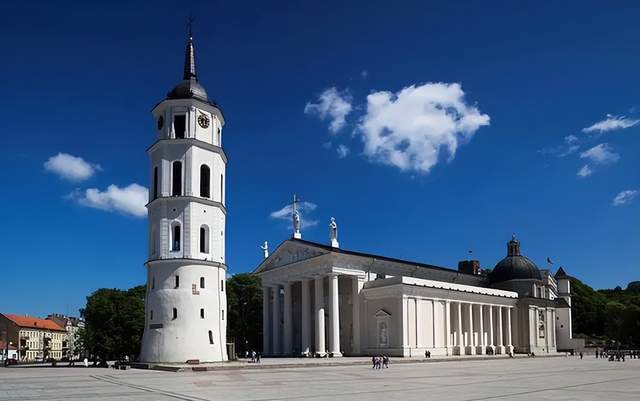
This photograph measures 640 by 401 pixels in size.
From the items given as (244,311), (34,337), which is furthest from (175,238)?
(34,337)

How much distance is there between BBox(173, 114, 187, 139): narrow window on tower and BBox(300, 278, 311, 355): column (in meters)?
26.7

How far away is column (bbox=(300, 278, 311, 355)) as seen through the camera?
71.3 m

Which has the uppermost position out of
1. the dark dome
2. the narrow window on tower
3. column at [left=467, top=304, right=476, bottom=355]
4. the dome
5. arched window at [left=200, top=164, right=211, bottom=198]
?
the dark dome

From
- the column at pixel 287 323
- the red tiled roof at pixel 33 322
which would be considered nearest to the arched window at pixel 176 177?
the column at pixel 287 323

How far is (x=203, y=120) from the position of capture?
176 ft

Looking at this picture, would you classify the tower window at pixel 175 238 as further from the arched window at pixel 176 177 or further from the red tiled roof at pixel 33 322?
the red tiled roof at pixel 33 322

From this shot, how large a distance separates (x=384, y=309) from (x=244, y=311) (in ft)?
106

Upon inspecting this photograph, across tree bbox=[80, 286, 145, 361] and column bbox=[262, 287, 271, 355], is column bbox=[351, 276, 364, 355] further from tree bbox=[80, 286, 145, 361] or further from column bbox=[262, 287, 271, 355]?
tree bbox=[80, 286, 145, 361]

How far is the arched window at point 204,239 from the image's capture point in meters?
51.9

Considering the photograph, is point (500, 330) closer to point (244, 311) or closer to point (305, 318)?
point (305, 318)

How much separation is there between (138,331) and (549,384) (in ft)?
156

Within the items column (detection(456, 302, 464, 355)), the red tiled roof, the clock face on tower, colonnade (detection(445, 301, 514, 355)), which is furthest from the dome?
the red tiled roof

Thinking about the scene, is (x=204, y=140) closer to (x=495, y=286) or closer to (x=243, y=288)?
(x=243, y=288)

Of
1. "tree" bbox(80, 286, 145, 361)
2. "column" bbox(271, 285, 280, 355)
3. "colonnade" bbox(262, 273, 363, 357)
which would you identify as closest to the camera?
"tree" bbox(80, 286, 145, 361)
